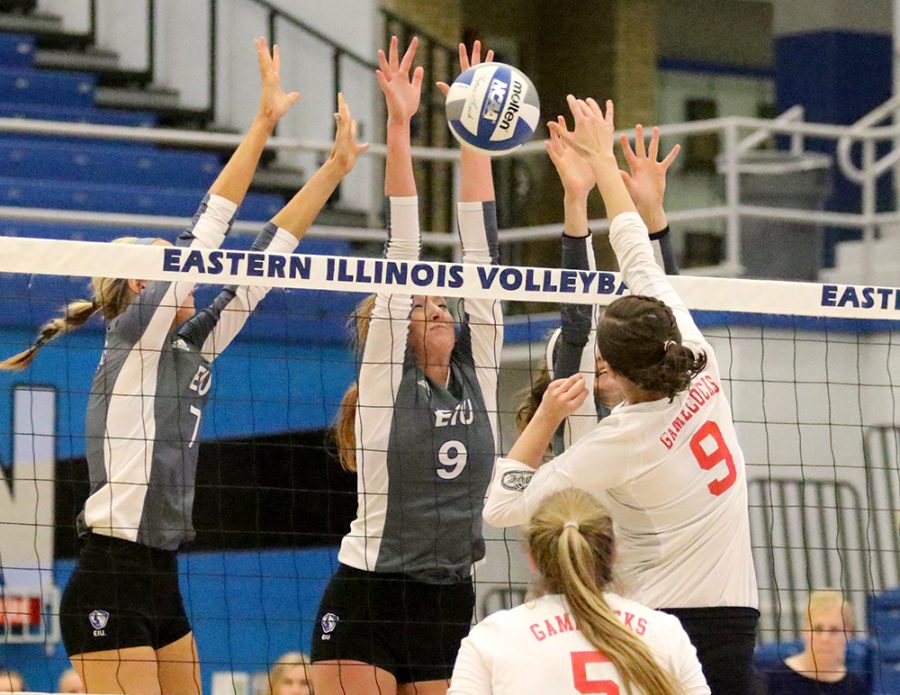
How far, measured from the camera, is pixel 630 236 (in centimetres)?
481

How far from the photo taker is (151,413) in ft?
17.8

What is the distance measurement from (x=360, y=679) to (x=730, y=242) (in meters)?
5.80

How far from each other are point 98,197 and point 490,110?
6438mm

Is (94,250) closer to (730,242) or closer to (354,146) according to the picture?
(354,146)

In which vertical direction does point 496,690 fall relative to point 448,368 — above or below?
below

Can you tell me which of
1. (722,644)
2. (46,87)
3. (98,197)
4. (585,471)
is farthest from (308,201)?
(46,87)

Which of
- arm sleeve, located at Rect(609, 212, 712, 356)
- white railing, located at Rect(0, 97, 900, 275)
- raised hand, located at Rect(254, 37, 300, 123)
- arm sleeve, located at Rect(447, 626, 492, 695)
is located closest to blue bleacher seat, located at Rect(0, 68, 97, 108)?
white railing, located at Rect(0, 97, 900, 275)

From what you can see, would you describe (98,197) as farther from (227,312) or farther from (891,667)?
(227,312)

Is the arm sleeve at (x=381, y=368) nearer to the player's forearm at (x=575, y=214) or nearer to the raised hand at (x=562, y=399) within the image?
the player's forearm at (x=575, y=214)

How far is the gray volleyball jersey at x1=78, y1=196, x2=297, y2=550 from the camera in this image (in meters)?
5.36

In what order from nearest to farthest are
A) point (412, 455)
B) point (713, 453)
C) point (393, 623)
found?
point (713, 453)
point (393, 623)
point (412, 455)

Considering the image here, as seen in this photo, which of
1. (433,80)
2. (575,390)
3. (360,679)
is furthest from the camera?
(433,80)

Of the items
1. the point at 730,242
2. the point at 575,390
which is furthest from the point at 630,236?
the point at 730,242

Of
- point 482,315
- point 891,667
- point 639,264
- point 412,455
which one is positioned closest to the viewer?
point 639,264
